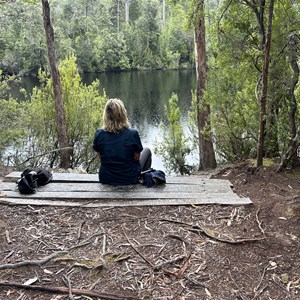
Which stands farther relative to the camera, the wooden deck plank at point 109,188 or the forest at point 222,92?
the forest at point 222,92

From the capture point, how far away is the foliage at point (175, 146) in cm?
1238

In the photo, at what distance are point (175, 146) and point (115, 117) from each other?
8.51m

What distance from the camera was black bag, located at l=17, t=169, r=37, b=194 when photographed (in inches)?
165

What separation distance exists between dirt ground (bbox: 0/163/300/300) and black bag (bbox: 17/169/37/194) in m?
0.39

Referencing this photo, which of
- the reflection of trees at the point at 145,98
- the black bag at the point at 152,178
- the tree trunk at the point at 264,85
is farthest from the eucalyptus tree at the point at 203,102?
the reflection of trees at the point at 145,98

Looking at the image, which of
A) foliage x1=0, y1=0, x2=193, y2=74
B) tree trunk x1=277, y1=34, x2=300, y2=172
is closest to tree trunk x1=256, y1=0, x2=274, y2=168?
tree trunk x1=277, y1=34, x2=300, y2=172

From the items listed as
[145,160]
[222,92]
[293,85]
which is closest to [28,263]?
[145,160]

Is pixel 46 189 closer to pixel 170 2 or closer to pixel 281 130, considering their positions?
pixel 281 130

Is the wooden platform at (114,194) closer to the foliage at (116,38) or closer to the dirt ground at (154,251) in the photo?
the dirt ground at (154,251)

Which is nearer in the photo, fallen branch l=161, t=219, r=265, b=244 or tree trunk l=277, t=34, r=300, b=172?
fallen branch l=161, t=219, r=265, b=244

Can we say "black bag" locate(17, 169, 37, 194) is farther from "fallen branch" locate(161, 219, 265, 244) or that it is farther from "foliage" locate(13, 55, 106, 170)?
"foliage" locate(13, 55, 106, 170)

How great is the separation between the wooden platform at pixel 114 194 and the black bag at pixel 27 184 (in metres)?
0.07

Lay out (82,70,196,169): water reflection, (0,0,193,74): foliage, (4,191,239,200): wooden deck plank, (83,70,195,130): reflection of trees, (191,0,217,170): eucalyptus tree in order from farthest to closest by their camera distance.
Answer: (0,0,193,74): foliage
(83,70,195,130): reflection of trees
(82,70,196,169): water reflection
(191,0,217,170): eucalyptus tree
(4,191,239,200): wooden deck plank

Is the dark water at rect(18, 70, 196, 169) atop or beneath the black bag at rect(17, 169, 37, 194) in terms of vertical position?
beneath
